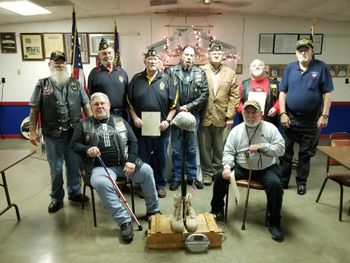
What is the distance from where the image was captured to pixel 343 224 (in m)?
2.70

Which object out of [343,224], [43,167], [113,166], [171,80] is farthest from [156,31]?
[343,224]

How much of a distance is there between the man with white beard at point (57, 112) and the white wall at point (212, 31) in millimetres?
2898

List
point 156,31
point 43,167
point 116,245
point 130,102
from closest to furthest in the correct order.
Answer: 1. point 116,245
2. point 130,102
3. point 43,167
4. point 156,31

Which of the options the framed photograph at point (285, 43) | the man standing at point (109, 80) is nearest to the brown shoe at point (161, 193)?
the man standing at point (109, 80)

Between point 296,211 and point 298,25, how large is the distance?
394 centimetres

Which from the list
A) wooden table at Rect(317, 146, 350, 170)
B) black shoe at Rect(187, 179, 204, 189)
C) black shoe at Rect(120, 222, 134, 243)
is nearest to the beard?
black shoe at Rect(120, 222, 134, 243)

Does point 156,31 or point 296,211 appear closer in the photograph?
point 296,211

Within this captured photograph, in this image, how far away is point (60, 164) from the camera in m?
2.89

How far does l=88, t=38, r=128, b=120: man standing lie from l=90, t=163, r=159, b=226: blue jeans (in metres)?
0.77

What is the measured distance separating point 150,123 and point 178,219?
1080 mm

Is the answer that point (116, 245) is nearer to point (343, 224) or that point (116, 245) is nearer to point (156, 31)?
point (343, 224)

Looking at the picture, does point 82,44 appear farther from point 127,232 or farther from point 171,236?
point 171,236

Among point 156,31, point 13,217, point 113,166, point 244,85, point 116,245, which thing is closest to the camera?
point 116,245

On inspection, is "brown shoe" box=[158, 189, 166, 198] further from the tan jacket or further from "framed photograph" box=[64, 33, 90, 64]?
"framed photograph" box=[64, 33, 90, 64]
